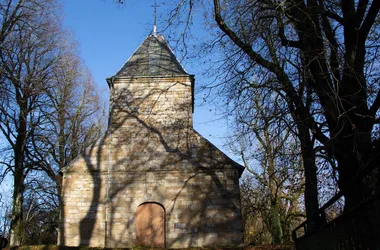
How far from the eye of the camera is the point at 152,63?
17250 millimetres

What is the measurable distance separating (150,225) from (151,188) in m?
1.33

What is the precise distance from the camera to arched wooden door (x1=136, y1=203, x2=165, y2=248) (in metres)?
13.4

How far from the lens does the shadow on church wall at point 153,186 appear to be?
1329 centimetres

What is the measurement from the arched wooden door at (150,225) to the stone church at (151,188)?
0.11 feet

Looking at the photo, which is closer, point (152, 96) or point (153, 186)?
point (153, 186)

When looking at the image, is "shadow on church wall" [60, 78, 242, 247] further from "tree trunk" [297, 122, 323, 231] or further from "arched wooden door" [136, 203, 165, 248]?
"tree trunk" [297, 122, 323, 231]

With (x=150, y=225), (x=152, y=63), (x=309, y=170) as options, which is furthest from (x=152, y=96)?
(x=309, y=170)

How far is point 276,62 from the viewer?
711cm

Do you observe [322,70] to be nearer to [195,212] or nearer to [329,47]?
[329,47]

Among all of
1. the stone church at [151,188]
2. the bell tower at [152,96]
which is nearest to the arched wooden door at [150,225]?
the stone church at [151,188]

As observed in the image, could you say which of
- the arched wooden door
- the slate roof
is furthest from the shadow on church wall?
the slate roof

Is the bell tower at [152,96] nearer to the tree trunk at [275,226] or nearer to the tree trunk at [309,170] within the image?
the tree trunk at [309,170]

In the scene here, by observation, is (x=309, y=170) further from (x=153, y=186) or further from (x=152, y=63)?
(x=152, y=63)

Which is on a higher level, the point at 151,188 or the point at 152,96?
the point at 152,96
